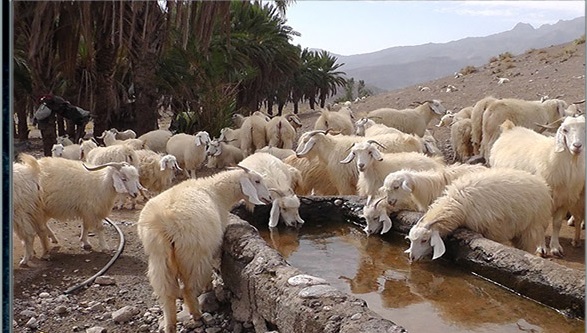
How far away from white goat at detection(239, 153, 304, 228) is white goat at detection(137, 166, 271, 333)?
1.12 m

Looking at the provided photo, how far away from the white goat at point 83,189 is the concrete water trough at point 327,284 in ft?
6.78

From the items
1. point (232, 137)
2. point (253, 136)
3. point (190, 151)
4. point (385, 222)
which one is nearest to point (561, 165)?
point (385, 222)

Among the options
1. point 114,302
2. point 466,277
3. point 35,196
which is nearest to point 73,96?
point 35,196

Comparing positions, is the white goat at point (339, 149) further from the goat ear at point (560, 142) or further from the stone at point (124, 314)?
the stone at point (124, 314)

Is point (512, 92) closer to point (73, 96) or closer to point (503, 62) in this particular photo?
point (503, 62)

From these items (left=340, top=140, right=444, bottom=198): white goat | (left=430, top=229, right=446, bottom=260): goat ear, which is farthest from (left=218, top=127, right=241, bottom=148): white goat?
(left=430, top=229, right=446, bottom=260): goat ear

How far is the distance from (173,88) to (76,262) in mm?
12771

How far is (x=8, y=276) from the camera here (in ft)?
6.83

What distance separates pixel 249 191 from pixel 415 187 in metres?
1.75

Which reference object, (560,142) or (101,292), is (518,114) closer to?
(560,142)

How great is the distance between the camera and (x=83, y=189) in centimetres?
642

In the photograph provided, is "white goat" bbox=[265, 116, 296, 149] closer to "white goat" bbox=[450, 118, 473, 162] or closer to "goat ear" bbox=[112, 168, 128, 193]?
"white goat" bbox=[450, 118, 473, 162]

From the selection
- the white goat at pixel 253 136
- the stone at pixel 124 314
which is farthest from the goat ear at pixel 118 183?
the white goat at pixel 253 136

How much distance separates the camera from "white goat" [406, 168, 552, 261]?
494cm
